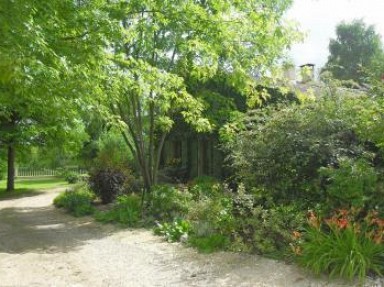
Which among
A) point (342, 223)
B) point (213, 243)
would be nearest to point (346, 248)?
point (342, 223)

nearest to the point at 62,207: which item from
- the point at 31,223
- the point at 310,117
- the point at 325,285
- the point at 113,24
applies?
the point at 31,223

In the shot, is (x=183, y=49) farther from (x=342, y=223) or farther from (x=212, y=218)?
(x=342, y=223)

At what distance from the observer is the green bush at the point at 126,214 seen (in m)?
11.2

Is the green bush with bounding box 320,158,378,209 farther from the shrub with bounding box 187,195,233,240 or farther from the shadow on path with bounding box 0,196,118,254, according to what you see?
the shadow on path with bounding box 0,196,118,254

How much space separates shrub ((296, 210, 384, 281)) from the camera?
586 cm

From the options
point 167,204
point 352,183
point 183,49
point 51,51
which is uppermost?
point 183,49

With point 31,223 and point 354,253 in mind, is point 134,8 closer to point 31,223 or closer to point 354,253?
point 31,223

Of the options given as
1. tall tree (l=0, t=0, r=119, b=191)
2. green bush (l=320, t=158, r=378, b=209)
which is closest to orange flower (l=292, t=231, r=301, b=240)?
green bush (l=320, t=158, r=378, b=209)

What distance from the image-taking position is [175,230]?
9.22 m

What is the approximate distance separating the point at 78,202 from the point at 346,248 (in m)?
9.67

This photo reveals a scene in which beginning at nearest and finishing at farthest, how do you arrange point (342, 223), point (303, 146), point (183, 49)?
point (342, 223), point (303, 146), point (183, 49)

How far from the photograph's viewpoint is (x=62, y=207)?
15492 millimetres

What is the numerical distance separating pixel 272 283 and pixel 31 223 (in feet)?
27.1

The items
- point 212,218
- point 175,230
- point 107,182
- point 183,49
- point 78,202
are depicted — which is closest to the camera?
point 212,218
